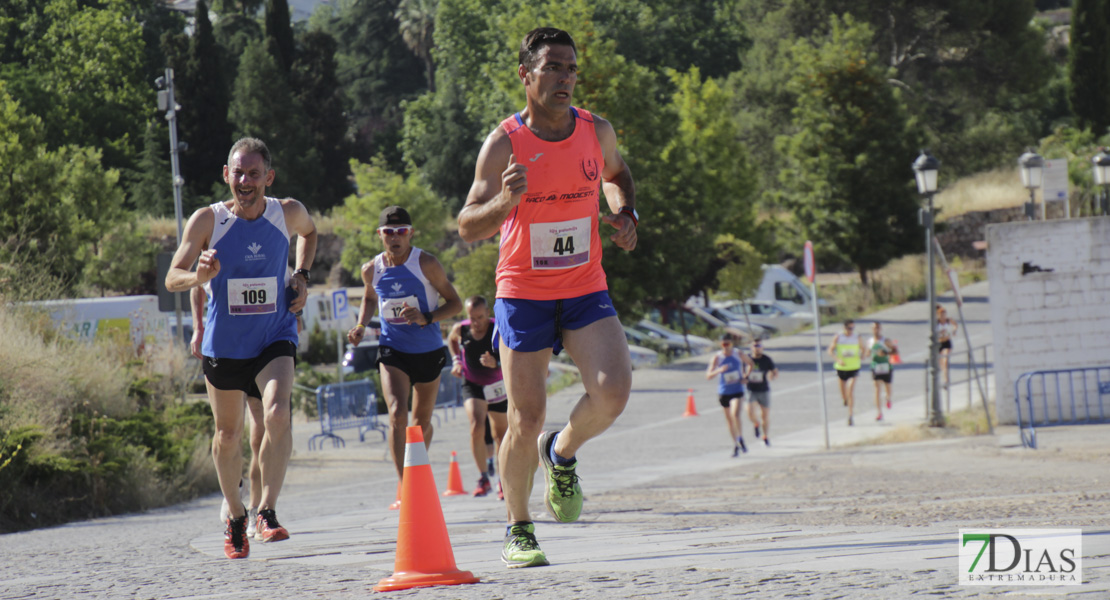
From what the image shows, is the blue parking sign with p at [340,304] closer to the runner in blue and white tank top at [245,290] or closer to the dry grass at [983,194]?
the runner in blue and white tank top at [245,290]

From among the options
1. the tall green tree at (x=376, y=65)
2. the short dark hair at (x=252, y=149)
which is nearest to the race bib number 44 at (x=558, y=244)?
the short dark hair at (x=252, y=149)

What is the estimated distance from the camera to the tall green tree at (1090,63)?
53625mm

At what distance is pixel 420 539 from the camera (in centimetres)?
510

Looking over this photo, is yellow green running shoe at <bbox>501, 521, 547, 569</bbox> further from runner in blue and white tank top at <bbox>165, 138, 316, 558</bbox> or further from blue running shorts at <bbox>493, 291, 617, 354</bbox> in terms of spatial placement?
runner in blue and white tank top at <bbox>165, 138, 316, 558</bbox>

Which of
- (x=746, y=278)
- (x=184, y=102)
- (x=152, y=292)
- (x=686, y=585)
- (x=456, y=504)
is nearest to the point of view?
(x=686, y=585)

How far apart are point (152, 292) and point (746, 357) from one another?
122ft

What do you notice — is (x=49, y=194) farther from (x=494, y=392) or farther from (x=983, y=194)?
(x=983, y=194)

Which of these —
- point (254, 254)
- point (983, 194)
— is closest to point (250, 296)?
point (254, 254)

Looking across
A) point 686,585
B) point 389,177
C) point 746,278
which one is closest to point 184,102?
point 389,177

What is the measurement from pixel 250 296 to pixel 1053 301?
1488cm

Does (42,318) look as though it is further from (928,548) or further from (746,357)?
(928,548)

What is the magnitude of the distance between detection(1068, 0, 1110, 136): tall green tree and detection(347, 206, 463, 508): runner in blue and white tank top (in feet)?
168

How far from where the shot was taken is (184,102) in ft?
187

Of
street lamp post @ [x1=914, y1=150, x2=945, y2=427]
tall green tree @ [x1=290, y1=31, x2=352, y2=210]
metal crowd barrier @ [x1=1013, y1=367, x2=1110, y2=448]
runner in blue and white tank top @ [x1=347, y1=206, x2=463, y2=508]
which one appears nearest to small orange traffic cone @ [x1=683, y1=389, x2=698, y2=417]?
street lamp post @ [x1=914, y1=150, x2=945, y2=427]
